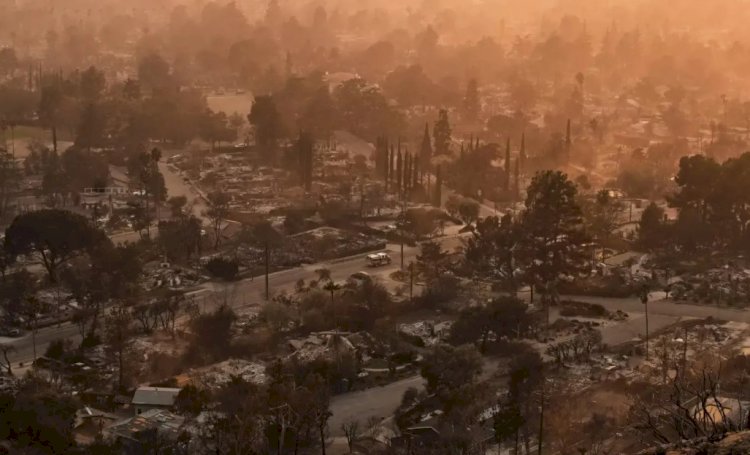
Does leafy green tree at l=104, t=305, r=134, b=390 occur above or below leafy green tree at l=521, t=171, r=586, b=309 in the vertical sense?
below

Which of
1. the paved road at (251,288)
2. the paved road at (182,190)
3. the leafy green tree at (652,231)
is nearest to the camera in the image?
the paved road at (251,288)

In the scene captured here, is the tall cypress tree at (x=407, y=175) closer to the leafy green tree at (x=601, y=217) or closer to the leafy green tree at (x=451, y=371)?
the leafy green tree at (x=601, y=217)

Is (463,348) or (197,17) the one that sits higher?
(197,17)

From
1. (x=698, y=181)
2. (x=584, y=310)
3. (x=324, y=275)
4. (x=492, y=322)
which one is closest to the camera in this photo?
(x=492, y=322)

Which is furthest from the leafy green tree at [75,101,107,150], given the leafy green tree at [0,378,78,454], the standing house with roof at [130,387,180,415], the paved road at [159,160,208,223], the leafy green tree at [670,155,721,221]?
the leafy green tree at [0,378,78,454]

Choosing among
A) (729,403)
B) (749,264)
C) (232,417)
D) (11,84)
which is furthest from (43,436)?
(11,84)

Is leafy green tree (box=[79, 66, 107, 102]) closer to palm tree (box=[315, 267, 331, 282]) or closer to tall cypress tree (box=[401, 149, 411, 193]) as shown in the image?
tall cypress tree (box=[401, 149, 411, 193])

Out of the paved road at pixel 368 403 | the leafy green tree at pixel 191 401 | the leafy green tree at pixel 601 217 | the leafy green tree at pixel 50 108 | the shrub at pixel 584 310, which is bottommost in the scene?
the paved road at pixel 368 403

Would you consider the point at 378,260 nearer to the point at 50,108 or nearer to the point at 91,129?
the point at 91,129

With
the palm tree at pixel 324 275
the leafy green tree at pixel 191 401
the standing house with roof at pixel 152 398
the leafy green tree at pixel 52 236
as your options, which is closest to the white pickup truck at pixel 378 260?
the palm tree at pixel 324 275

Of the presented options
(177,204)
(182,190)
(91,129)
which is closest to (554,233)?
(177,204)

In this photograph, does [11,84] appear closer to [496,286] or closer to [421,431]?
[496,286]
